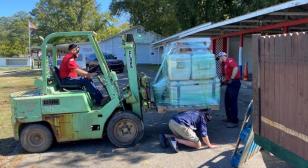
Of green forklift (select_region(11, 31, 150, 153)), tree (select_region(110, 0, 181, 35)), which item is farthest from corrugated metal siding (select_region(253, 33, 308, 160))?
tree (select_region(110, 0, 181, 35))

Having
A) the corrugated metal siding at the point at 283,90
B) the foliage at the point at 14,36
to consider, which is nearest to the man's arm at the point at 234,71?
the corrugated metal siding at the point at 283,90

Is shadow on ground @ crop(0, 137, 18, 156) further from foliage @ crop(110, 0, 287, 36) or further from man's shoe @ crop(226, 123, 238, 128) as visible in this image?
foliage @ crop(110, 0, 287, 36)

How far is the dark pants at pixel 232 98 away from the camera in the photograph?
9906 mm

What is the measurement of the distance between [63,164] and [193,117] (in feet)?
7.87

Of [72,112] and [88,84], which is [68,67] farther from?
[72,112]

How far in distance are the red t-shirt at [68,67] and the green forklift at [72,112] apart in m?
0.14

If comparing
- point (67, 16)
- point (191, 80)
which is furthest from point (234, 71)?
point (67, 16)

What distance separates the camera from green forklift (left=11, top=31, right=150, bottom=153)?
798 cm

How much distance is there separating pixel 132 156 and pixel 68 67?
218 centimetres

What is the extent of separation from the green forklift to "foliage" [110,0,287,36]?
16.7 meters

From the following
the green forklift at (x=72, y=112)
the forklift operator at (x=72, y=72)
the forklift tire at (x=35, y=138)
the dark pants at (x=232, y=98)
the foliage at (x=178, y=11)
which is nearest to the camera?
the green forklift at (x=72, y=112)

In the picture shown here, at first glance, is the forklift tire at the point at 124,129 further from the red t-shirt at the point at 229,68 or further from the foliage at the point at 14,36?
the foliage at the point at 14,36

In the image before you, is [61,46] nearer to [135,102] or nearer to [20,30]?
[135,102]

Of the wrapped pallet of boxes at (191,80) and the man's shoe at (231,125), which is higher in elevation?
the wrapped pallet of boxes at (191,80)
